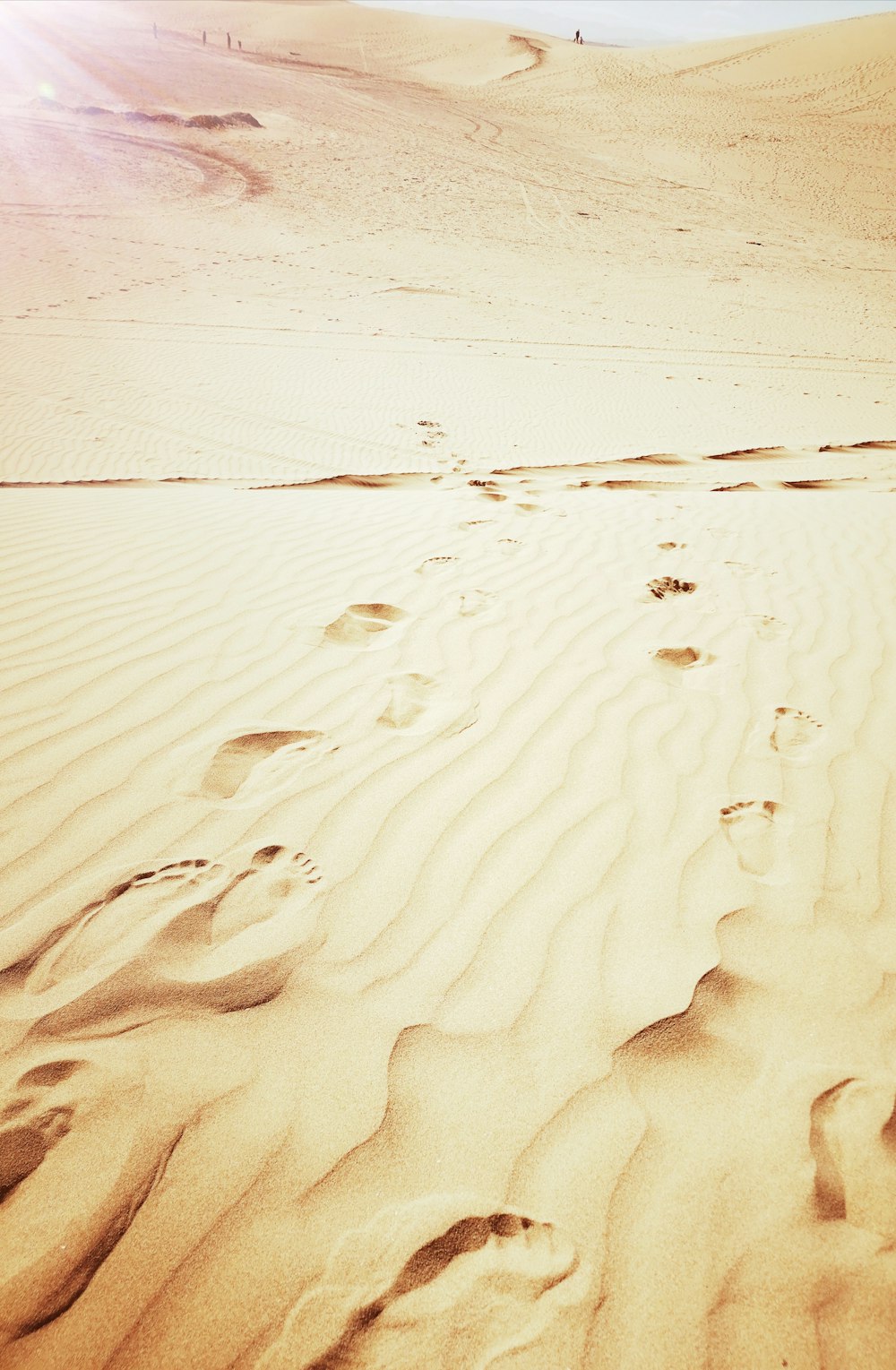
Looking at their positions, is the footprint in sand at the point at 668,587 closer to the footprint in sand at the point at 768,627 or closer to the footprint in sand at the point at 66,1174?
the footprint in sand at the point at 768,627

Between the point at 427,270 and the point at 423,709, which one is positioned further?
the point at 427,270

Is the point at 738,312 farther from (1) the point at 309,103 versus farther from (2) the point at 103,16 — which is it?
(2) the point at 103,16

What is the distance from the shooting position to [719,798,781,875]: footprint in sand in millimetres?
2025

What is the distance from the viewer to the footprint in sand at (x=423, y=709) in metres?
2.56

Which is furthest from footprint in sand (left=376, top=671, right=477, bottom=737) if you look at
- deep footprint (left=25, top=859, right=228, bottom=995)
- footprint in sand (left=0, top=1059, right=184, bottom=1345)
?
footprint in sand (left=0, top=1059, right=184, bottom=1345)

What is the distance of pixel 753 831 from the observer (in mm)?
2129

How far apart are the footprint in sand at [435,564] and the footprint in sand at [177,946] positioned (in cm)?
223

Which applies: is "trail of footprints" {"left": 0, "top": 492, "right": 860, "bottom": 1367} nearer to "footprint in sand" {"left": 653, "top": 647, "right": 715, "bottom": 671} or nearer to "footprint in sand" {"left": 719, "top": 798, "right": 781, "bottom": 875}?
"footprint in sand" {"left": 719, "top": 798, "right": 781, "bottom": 875}

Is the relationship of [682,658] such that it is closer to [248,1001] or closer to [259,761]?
[259,761]

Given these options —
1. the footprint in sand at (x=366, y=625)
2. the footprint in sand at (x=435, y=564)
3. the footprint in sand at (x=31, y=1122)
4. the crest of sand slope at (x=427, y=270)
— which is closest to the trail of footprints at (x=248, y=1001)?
the footprint in sand at (x=31, y=1122)

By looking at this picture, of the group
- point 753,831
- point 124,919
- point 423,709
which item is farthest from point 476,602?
point 124,919

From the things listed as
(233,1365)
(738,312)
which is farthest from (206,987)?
(738,312)

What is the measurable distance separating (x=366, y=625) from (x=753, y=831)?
1902 mm

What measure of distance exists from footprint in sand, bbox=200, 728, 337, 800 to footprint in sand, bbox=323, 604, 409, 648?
745 mm
